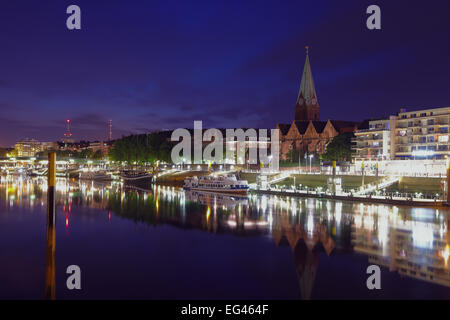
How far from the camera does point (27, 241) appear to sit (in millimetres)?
31734

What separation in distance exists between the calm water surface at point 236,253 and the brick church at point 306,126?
75.2 m

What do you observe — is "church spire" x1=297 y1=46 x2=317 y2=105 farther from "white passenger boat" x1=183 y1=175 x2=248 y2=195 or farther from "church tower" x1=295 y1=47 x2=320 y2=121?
"white passenger boat" x1=183 y1=175 x2=248 y2=195

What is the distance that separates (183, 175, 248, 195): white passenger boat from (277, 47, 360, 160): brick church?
50.9 metres

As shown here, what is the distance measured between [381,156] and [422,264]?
61402 mm

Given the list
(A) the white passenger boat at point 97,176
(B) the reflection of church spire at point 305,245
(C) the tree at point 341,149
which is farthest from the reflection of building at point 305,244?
(A) the white passenger boat at point 97,176

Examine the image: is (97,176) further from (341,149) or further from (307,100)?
(341,149)

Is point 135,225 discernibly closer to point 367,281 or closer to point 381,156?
point 367,281

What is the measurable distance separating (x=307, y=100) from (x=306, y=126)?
8.84m

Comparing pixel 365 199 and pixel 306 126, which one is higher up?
pixel 306 126

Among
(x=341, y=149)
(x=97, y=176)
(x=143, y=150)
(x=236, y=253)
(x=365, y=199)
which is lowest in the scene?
(x=236, y=253)

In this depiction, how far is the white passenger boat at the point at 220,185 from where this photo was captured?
2628 inches

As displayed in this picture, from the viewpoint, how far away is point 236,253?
26797mm

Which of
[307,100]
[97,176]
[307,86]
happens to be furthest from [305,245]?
[307,86]
